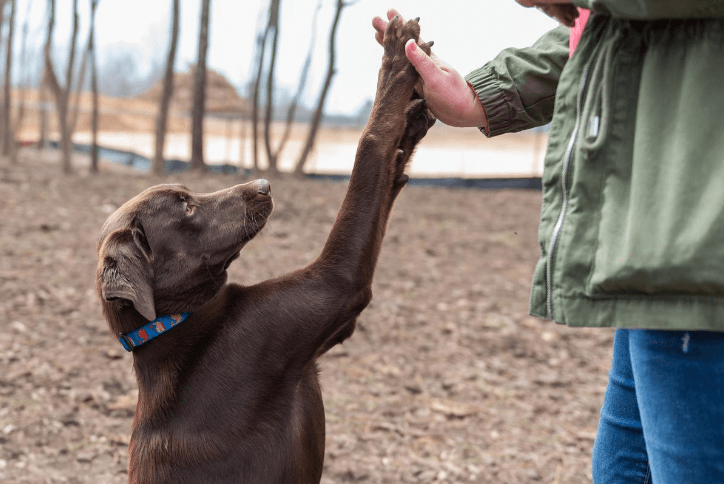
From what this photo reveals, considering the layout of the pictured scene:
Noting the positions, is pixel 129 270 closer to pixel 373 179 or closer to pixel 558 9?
pixel 373 179

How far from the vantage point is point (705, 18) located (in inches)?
53.9

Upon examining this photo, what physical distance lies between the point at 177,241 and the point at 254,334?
1.93ft

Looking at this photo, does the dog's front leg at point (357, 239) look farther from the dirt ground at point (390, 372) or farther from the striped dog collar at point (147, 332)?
the dirt ground at point (390, 372)

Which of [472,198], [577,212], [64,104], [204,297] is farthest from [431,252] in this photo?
[64,104]

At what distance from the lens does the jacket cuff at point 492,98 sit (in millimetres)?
2240

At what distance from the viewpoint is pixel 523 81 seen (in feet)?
7.25

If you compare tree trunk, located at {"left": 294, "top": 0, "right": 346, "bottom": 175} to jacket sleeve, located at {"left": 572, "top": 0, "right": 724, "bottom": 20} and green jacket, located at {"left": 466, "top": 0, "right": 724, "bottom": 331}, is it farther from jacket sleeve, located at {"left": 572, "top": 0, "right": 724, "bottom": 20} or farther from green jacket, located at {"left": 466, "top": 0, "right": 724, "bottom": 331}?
jacket sleeve, located at {"left": 572, "top": 0, "right": 724, "bottom": 20}

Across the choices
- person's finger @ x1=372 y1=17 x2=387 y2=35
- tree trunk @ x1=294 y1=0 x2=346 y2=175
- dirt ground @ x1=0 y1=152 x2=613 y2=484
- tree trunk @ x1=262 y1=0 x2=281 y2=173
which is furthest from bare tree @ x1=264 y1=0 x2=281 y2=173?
person's finger @ x1=372 y1=17 x2=387 y2=35

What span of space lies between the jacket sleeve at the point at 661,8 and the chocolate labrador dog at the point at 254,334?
3.95ft

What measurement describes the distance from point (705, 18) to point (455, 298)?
19.7 ft

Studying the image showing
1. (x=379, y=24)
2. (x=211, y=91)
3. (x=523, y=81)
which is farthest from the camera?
(x=211, y=91)

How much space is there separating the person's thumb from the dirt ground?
2.01 feet

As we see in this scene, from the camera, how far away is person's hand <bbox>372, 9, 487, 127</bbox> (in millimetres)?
2311

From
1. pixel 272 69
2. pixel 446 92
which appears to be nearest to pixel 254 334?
pixel 446 92
